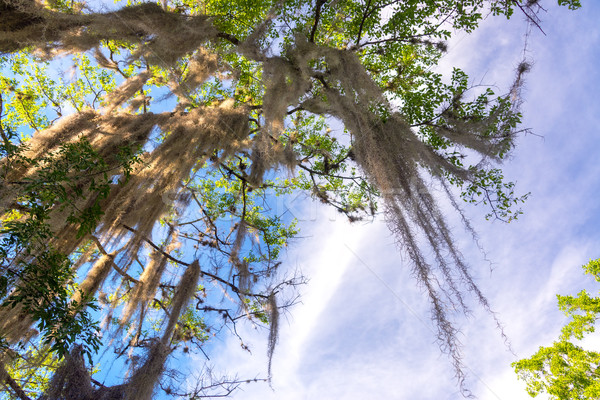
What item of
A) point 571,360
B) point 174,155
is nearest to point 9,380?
point 174,155

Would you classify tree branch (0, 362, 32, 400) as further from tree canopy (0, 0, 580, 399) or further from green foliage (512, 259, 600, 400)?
green foliage (512, 259, 600, 400)

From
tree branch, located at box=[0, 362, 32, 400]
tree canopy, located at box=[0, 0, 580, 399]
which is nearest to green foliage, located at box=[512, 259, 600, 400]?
tree canopy, located at box=[0, 0, 580, 399]

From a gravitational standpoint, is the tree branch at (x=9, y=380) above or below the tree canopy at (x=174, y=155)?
below

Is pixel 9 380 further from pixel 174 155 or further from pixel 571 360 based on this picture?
pixel 571 360

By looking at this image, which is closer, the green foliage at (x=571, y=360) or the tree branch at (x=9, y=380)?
the tree branch at (x=9, y=380)

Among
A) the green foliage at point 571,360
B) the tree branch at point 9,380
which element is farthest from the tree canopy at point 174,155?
the green foliage at point 571,360

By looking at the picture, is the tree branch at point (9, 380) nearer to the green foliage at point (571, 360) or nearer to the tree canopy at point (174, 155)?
the tree canopy at point (174, 155)

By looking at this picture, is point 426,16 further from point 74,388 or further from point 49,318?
point 74,388

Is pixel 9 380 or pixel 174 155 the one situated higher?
pixel 174 155

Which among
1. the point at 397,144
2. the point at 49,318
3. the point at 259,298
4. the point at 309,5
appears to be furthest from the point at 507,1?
the point at 49,318

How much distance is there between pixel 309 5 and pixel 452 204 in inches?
180

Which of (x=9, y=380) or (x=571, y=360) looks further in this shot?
(x=571, y=360)

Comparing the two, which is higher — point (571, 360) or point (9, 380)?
point (571, 360)

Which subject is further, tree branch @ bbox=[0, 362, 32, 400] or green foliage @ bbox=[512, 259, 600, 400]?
green foliage @ bbox=[512, 259, 600, 400]
